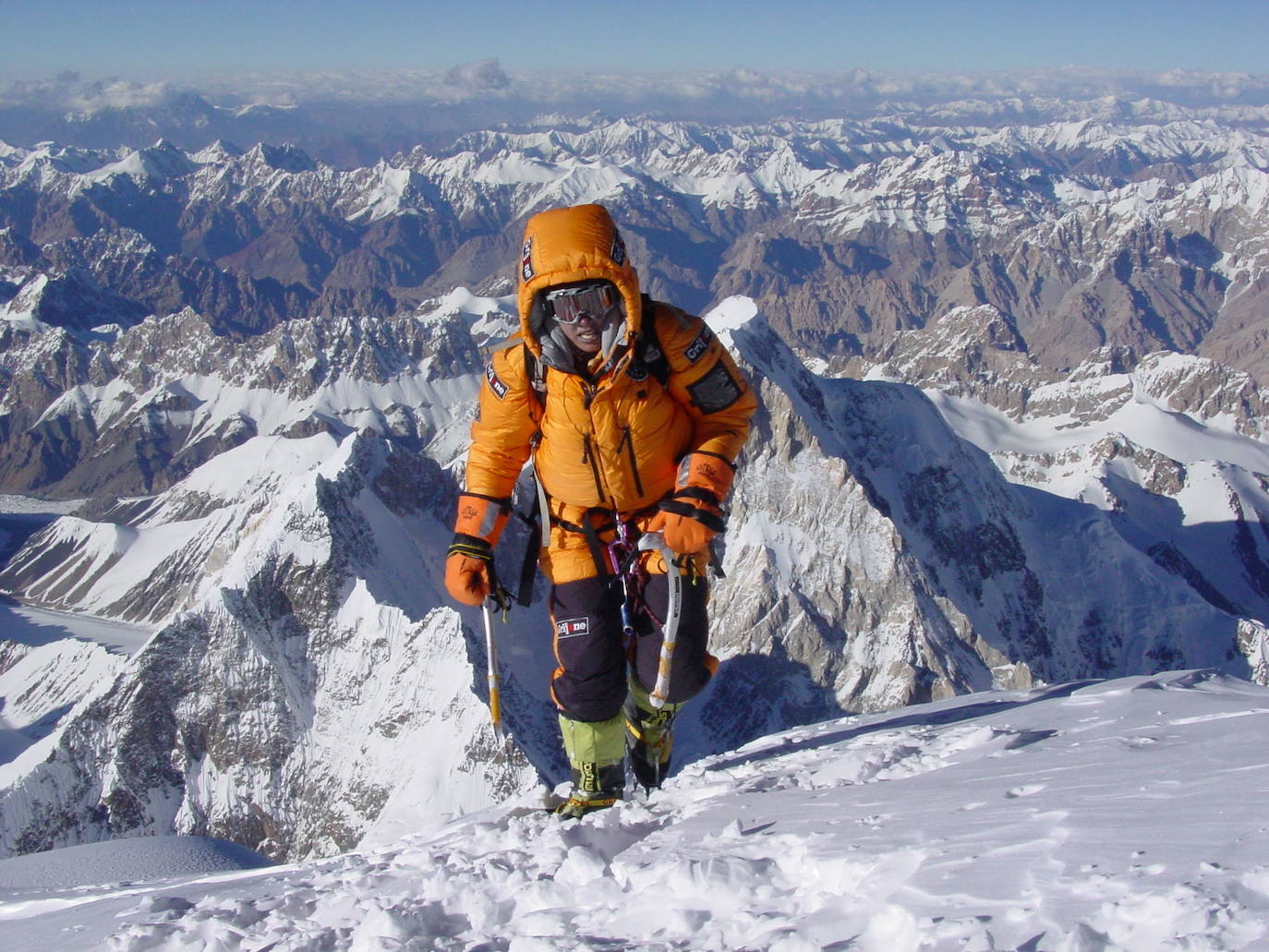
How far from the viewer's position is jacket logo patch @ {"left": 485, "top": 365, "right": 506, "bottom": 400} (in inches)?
368

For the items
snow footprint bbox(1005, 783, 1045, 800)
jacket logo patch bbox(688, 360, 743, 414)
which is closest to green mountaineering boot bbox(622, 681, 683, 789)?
jacket logo patch bbox(688, 360, 743, 414)

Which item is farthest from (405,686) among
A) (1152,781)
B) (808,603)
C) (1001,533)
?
(1001,533)

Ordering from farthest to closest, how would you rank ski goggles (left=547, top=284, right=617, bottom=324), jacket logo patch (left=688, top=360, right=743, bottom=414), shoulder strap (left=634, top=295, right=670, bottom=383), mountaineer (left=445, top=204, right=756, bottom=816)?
jacket logo patch (left=688, top=360, right=743, bottom=414)
shoulder strap (left=634, top=295, right=670, bottom=383)
mountaineer (left=445, top=204, right=756, bottom=816)
ski goggles (left=547, top=284, right=617, bottom=324)

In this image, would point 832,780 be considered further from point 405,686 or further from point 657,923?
point 405,686

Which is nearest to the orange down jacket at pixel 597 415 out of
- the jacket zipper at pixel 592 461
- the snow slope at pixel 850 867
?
the jacket zipper at pixel 592 461

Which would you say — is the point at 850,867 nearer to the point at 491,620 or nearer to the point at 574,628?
the point at 574,628

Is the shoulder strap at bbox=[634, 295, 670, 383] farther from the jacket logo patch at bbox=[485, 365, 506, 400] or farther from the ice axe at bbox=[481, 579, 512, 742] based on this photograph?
the ice axe at bbox=[481, 579, 512, 742]

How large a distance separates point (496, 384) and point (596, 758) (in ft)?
14.3

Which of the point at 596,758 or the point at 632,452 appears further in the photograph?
the point at 596,758

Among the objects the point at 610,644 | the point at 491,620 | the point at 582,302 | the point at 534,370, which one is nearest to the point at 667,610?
the point at 610,644

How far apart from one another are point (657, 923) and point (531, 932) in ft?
3.09

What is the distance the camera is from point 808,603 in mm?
97000

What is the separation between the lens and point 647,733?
10055mm

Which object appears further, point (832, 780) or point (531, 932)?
point (832, 780)
